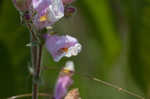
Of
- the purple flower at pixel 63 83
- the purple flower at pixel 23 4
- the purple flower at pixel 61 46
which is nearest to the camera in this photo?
the purple flower at pixel 23 4

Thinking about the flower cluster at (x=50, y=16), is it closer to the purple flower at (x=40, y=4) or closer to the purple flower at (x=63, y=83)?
the purple flower at (x=40, y=4)

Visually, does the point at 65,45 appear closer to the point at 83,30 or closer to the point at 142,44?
the point at 142,44

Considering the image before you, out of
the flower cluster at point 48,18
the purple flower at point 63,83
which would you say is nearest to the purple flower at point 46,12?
the flower cluster at point 48,18

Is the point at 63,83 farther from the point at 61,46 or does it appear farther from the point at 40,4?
the point at 40,4

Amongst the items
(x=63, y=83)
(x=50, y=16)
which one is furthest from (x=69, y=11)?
(x=63, y=83)

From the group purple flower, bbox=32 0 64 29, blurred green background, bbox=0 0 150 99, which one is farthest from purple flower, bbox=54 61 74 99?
purple flower, bbox=32 0 64 29

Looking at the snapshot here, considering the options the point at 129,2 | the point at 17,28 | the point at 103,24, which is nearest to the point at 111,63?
the point at 103,24
